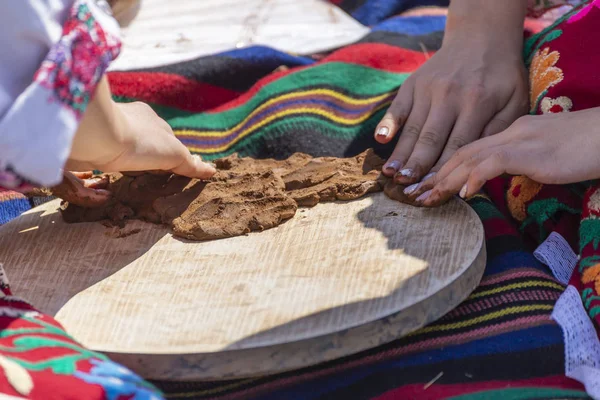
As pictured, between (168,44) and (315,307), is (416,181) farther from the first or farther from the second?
(168,44)

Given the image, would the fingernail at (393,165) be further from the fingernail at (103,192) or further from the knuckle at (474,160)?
the fingernail at (103,192)

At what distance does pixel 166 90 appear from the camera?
1782mm

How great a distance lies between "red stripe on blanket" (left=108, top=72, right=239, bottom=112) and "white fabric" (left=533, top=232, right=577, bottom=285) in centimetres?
99

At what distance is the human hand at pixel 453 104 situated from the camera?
1.34 meters

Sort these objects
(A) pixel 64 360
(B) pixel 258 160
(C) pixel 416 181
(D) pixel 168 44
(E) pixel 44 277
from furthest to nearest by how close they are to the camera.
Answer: (D) pixel 168 44 < (B) pixel 258 160 < (C) pixel 416 181 < (E) pixel 44 277 < (A) pixel 64 360

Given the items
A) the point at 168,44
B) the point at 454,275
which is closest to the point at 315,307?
the point at 454,275

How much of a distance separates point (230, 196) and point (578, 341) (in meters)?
0.68

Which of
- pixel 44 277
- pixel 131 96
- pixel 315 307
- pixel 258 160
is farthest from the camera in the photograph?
pixel 131 96

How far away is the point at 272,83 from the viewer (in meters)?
1.77

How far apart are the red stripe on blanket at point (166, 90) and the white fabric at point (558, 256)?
99 centimetres

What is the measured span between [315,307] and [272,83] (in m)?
0.93

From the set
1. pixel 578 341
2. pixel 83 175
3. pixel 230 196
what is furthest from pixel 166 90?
pixel 578 341

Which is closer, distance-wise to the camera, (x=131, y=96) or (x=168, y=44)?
(x=131, y=96)

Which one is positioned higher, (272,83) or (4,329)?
(4,329)
